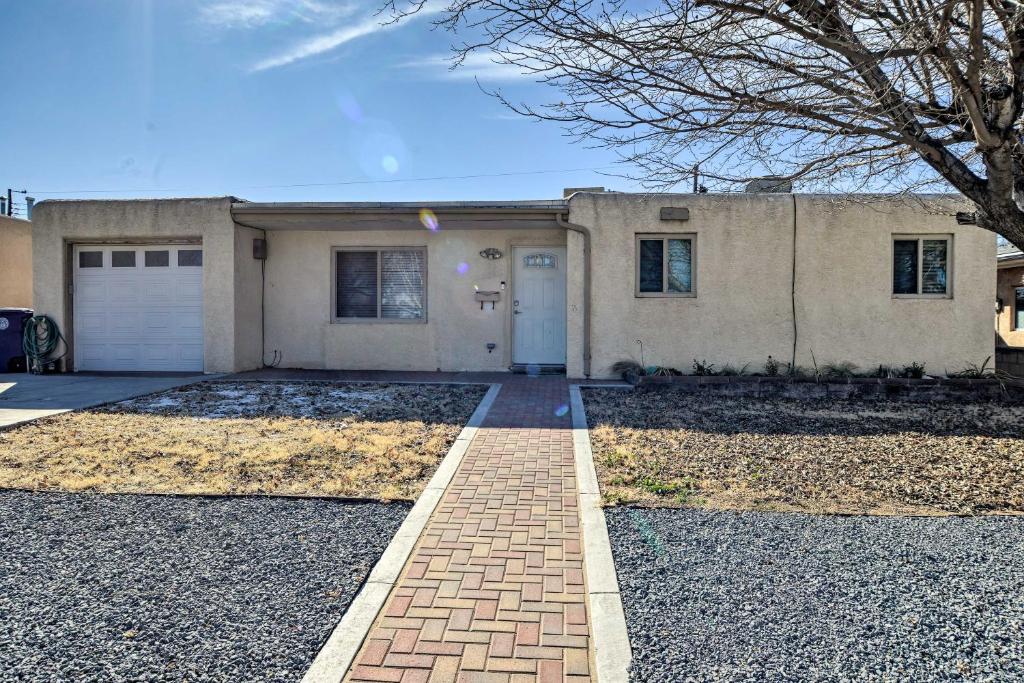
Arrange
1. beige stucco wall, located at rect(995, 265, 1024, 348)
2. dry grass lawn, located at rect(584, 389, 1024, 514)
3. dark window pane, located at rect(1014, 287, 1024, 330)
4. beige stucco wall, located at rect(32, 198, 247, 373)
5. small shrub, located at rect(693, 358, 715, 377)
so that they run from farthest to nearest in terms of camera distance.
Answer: dark window pane, located at rect(1014, 287, 1024, 330), beige stucco wall, located at rect(995, 265, 1024, 348), beige stucco wall, located at rect(32, 198, 247, 373), small shrub, located at rect(693, 358, 715, 377), dry grass lawn, located at rect(584, 389, 1024, 514)

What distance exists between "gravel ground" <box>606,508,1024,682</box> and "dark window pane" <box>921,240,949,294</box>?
7.75 meters

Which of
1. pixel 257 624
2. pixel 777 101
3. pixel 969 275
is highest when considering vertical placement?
pixel 777 101

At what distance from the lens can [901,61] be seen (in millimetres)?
4617

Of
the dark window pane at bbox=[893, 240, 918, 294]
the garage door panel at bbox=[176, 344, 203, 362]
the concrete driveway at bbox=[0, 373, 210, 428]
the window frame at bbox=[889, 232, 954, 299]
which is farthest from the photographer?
the garage door panel at bbox=[176, 344, 203, 362]

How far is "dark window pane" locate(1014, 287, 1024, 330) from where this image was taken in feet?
55.5

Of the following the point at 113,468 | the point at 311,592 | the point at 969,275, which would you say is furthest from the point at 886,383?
the point at 113,468

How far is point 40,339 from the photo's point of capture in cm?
1102

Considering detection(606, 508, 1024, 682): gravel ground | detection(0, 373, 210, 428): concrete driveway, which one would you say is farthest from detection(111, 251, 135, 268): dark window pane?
detection(606, 508, 1024, 682): gravel ground

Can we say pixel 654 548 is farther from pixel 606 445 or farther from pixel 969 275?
pixel 969 275

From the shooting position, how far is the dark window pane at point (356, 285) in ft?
38.4

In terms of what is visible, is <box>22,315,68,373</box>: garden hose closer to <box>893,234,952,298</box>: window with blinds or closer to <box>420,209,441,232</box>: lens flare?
<box>420,209,441,232</box>: lens flare

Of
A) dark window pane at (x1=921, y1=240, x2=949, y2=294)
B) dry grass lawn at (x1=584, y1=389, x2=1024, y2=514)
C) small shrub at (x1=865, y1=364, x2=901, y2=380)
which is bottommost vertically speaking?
dry grass lawn at (x1=584, y1=389, x2=1024, y2=514)

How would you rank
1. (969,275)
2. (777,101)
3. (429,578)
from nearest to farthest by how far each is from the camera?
(429,578)
(777,101)
(969,275)

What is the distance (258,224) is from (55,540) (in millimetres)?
8136
